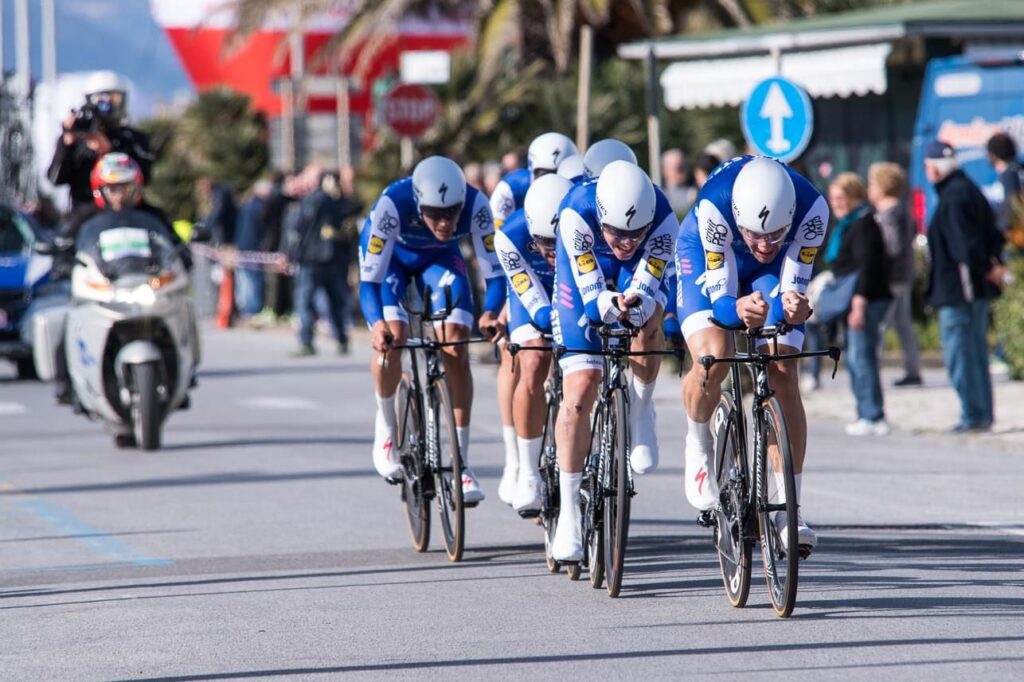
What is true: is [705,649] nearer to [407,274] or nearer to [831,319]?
[407,274]

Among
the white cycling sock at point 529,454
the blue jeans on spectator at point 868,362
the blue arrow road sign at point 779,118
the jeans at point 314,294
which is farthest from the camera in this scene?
the jeans at point 314,294

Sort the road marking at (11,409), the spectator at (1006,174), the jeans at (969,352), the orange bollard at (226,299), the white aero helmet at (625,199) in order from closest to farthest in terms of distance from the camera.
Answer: the white aero helmet at (625,199), the jeans at (969,352), the spectator at (1006,174), the road marking at (11,409), the orange bollard at (226,299)

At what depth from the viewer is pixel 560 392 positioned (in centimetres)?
996

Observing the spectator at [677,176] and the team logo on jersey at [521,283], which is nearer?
the team logo on jersey at [521,283]

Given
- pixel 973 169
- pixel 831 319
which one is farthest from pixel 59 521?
pixel 973 169

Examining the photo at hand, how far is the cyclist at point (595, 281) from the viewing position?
8680 mm

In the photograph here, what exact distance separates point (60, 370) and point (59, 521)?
451 cm

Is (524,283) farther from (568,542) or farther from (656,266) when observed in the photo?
(568,542)

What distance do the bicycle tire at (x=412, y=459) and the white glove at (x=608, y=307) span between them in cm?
184

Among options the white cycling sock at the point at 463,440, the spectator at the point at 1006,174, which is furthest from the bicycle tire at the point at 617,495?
the spectator at the point at 1006,174

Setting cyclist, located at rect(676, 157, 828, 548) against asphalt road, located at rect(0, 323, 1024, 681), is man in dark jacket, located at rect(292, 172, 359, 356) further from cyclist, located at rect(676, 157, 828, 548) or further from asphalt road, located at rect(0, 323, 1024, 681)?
cyclist, located at rect(676, 157, 828, 548)

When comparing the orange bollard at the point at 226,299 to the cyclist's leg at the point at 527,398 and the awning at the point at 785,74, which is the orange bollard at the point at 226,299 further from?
the cyclist's leg at the point at 527,398

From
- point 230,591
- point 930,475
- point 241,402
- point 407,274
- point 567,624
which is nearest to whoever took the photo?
point 567,624

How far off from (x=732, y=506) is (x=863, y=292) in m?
7.26
